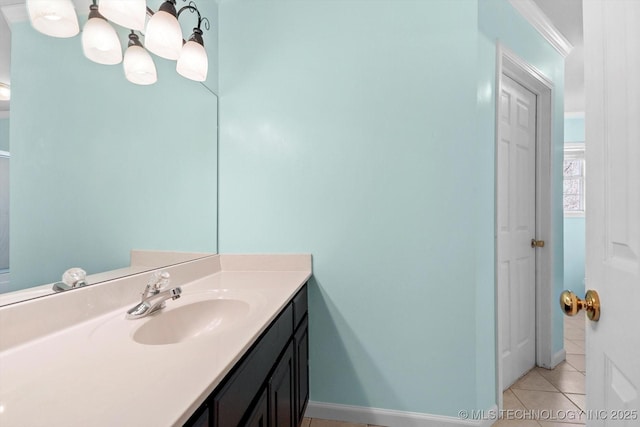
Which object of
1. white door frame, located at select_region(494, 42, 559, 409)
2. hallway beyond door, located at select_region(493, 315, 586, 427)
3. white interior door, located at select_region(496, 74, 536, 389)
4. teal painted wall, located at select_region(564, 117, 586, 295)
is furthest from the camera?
teal painted wall, located at select_region(564, 117, 586, 295)

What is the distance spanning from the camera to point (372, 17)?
1.60 m

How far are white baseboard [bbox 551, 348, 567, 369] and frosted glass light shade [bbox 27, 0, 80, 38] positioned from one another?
3304 mm

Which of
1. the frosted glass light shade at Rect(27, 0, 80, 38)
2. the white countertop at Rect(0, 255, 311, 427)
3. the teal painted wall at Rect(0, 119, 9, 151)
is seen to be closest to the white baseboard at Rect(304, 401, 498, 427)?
the white countertop at Rect(0, 255, 311, 427)

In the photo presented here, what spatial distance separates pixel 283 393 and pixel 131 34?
4.98 ft

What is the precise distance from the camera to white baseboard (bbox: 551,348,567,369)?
219 centimetres

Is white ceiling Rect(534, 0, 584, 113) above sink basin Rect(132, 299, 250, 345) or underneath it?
above

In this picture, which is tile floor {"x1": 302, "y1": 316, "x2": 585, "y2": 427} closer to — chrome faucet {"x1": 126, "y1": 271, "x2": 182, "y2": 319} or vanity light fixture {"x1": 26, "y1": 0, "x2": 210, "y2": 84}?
chrome faucet {"x1": 126, "y1": 271, "x2": 182, "y2": 319}

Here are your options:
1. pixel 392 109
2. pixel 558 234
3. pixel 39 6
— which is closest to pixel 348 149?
pixel 392 109

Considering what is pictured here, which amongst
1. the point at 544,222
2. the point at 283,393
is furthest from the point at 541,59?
the point at 283,393

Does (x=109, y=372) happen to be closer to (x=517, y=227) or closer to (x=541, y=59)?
(x=517, y=227)

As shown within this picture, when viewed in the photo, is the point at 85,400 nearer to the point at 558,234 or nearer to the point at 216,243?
the point at 216,243

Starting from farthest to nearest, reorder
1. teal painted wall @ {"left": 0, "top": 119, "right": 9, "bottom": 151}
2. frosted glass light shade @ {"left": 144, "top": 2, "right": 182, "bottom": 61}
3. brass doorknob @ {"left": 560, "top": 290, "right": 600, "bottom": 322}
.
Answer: frosted glass light shade @ {"left": 144, "top": 2, "right": 182, "bottom": 61} < teal painted wall @ {"left": 0, "top": 119, "right": 9, "bottom": 151} < brass doorknob @ {"left": 560, "top": 290, "right": 600, "bottom": 322}

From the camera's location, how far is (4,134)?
0.72 meters

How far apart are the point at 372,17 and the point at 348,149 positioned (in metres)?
0.75
